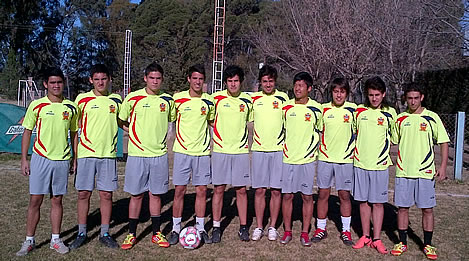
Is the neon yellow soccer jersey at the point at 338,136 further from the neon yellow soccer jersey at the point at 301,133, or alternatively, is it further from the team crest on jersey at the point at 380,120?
the team crest on jersey at the point at 380,120

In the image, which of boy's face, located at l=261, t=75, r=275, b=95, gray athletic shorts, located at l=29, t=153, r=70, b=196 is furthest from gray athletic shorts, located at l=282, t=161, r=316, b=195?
gray athletic shorts, located at l=29, t=153, r=70, b=196

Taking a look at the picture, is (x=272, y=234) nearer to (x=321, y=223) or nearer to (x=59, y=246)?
(x=321, y=223)

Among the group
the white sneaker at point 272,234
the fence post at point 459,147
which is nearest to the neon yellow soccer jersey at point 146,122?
the white sneaker at point 272,234

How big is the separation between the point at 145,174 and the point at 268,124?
5.39 ft

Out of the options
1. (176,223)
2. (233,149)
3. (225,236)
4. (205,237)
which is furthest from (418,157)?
(176,223)

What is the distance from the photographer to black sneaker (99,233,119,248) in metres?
5.24

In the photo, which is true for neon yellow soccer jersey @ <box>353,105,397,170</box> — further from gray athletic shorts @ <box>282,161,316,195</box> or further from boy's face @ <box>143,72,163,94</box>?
boy's face @ <box>143,72,163,94</box>

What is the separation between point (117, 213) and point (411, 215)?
468cm

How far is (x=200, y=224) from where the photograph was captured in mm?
5641

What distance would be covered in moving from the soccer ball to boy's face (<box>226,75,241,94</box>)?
1816 millimetres

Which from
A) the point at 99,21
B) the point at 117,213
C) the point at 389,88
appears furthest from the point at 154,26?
the point at 117,213

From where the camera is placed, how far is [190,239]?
5.24 metres

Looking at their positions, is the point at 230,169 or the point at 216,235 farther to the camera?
the point at 216,235

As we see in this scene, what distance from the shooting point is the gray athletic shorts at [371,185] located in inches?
208
